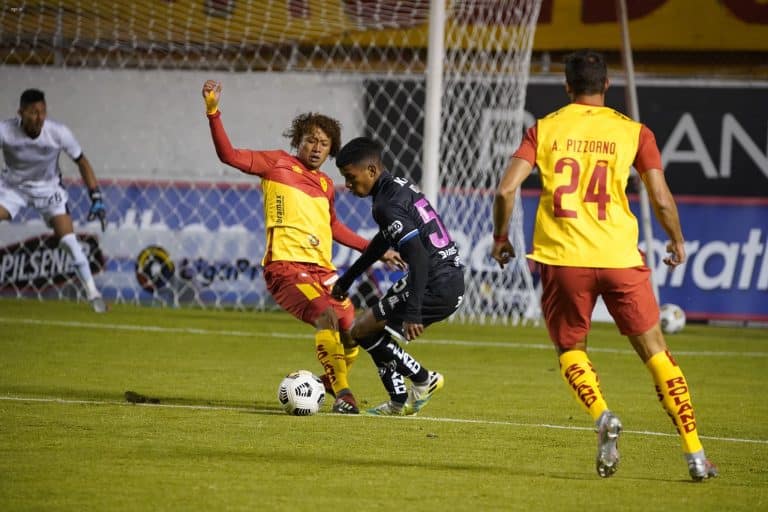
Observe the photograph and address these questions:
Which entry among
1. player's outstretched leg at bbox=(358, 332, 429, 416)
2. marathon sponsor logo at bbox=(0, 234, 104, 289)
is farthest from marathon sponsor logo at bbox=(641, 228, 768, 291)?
player's outstretched leg at bbox=(358, 332, 429, 416)

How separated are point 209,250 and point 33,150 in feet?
8.66

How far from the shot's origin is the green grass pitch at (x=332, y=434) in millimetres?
5379

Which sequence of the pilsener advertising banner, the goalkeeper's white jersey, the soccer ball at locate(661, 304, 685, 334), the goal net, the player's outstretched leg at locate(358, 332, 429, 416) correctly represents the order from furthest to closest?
the pilsener advertising banner, the goal net, the soccer ball at locate(661, 304, 685, 334), the goalkeeper's white jersey, the player's outstretched leg at locate(358, 332, 429, 416)

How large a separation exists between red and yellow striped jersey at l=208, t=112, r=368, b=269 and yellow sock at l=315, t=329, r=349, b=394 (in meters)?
0.62

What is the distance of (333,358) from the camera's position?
311 inches

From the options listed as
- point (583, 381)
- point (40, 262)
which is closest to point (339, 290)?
point (583, 381)

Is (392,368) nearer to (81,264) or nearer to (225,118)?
(81,264)

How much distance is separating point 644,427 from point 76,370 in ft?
13.0

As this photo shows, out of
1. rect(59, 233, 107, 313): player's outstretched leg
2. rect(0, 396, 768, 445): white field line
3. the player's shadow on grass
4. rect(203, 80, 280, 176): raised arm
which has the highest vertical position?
rect(203, 80, 280, 176): raised arm

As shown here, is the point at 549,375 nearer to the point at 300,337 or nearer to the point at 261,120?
the point at 300,337

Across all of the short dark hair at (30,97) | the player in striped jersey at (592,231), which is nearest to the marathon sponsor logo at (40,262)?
the short dark hair at (30,97)

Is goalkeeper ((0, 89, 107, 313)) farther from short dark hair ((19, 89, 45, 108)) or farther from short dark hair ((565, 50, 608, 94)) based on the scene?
short dark hair ((565, 50, 608, 94))

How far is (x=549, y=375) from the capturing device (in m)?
10.4

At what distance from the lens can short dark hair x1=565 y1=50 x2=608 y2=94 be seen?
595 centimetres
